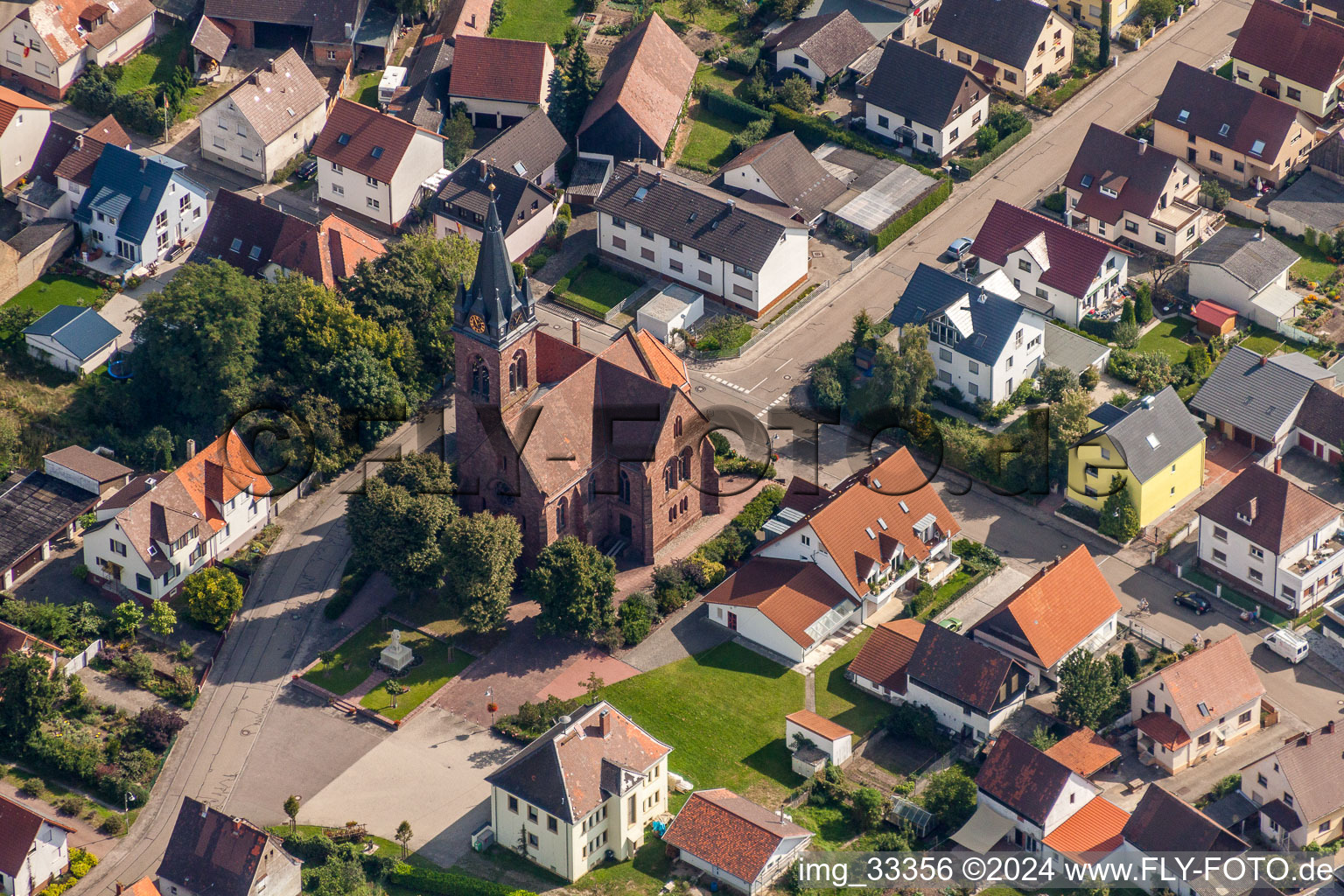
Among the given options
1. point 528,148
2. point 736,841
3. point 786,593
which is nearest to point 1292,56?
point 528,148

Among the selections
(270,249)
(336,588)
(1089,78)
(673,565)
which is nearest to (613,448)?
(673,565)

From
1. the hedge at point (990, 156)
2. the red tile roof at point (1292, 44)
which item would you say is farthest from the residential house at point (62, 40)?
the red tile roof at point (1292, 44)

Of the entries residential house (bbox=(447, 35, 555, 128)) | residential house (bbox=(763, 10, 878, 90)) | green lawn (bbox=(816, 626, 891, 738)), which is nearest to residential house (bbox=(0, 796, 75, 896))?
green lawn (bbox=(816, 626, 891, 738))

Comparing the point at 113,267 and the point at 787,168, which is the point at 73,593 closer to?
the point at 113,267

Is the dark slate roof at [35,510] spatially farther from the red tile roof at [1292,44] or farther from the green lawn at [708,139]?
the red tile roof at [1292,44]

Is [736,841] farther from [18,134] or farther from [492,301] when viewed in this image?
[18,134]
